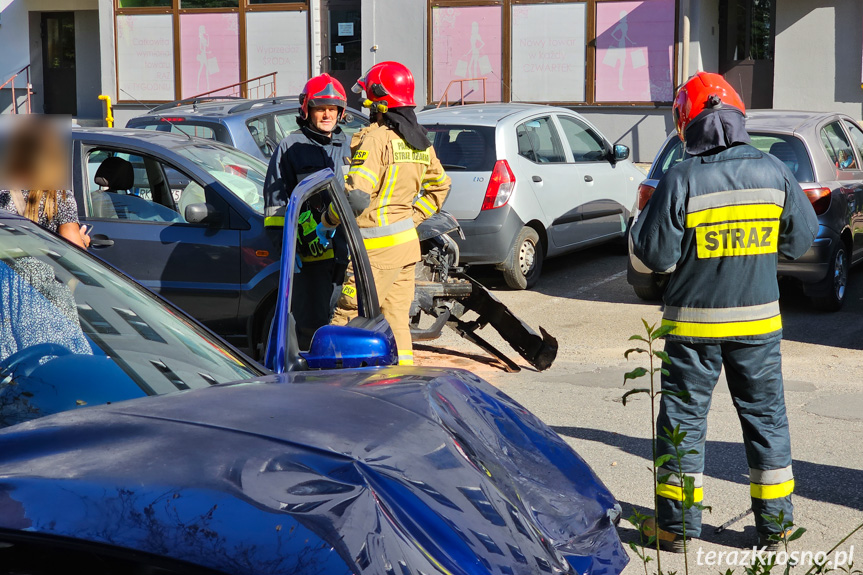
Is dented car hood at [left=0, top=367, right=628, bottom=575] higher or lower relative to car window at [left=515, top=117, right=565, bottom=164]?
lower

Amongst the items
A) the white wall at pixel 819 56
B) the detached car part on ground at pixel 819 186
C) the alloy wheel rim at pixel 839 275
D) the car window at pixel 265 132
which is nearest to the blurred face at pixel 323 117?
the car window at pixel 265 132

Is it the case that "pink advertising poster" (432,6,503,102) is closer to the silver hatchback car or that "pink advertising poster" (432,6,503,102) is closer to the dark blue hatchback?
the silver hatchback car

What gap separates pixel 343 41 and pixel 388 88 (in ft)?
49.6

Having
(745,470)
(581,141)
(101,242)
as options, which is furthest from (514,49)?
(745,470)

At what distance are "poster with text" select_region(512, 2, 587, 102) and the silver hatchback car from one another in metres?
7.34

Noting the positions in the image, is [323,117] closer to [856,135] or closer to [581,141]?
[581,141]

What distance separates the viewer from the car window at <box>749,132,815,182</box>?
27.4 feet

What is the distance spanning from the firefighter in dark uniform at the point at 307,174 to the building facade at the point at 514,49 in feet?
39.3

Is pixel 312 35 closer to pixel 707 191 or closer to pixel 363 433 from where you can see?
pixel 707 191

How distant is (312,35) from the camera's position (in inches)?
793

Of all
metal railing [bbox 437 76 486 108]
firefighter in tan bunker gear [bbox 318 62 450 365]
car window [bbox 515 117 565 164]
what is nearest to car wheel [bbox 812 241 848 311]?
car window [bbox 515 117 565 164]

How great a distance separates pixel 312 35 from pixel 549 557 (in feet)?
62.5

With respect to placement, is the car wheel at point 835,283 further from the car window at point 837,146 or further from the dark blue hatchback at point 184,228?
the dark blue hatchback at point 184,228

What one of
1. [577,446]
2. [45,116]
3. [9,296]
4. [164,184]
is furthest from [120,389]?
[164,184]
